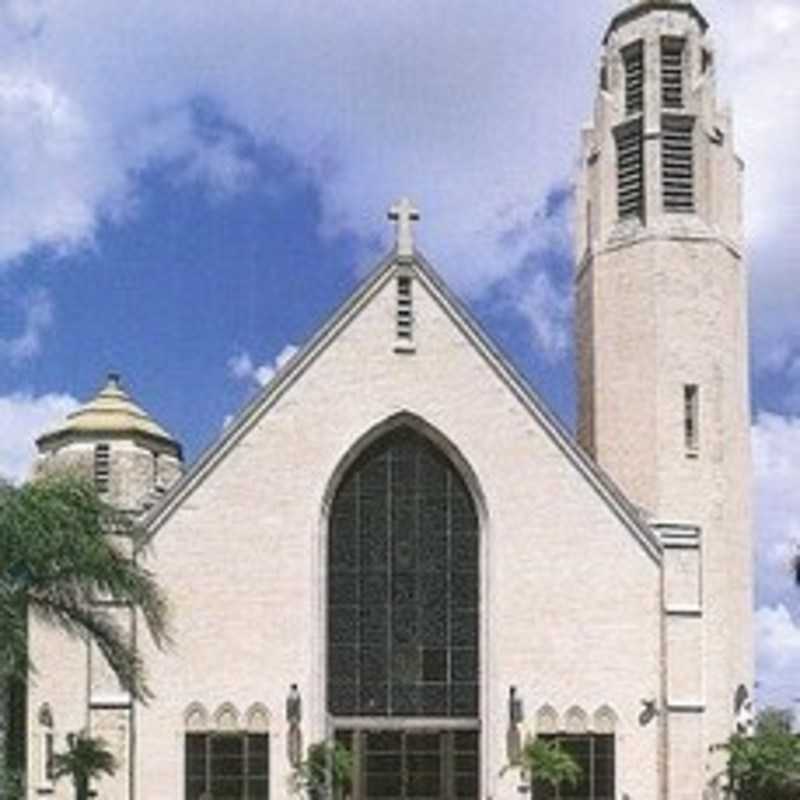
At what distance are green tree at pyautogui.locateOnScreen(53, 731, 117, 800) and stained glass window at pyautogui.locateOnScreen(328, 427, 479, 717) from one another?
5.42 m

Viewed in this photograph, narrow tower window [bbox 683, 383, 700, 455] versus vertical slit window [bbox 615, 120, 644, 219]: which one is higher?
vertical slit window [bbox 615, 120, 644, 219]

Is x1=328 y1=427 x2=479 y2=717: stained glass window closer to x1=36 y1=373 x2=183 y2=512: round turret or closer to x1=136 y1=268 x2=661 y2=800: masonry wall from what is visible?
x1=136 y1=268 x2=661 y2=800: masonry wall

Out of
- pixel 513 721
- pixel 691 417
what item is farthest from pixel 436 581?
pixel 691 417

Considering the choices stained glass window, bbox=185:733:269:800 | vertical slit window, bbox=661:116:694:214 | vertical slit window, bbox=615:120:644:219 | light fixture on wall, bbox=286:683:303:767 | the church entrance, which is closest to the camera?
light fixture on wall, bbox=286:683:303:767

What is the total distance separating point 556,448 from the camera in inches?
1999

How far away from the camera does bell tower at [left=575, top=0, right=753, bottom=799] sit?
50.1 meters

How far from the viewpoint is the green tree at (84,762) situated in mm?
46906

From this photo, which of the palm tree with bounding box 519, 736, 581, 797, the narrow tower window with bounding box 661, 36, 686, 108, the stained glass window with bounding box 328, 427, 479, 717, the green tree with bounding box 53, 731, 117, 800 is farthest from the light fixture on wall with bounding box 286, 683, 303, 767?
the narrow tower window with bounding box 661, 36, 686, 108

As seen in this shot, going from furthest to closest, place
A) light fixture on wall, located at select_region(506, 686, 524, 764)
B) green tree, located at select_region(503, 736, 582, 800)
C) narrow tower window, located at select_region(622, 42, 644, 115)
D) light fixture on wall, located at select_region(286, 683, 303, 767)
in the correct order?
narrow tower window, located at select_region(622, 42, 644, 115), light fixture on wall, located at select_region(506, 686, 524, 764), light fixture on wall, located at select_region(286, 683, 303, 767), green tree, located at select_region(503, 736, 582, 800)

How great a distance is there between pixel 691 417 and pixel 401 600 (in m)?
8.71

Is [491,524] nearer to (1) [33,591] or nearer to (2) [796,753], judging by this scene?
(2) [796,753]

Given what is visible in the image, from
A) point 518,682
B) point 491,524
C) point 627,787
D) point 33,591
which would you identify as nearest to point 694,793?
point 627,787

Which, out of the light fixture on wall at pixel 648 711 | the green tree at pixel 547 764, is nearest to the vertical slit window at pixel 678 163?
the light fixture on wall at pixel 648 711

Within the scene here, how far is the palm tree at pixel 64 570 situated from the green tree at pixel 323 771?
11.6 meters
